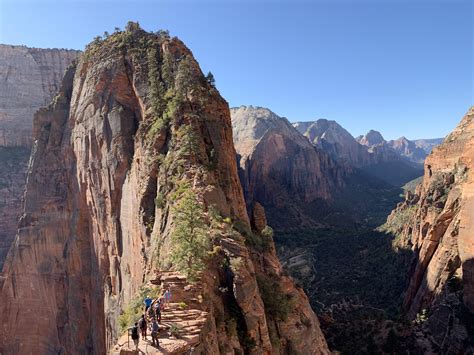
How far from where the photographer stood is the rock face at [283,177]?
14150 cm

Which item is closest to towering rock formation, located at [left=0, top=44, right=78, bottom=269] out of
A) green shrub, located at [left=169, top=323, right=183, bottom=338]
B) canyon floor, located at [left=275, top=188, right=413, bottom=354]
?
canyon floor, located at [left=275, top=188, right=413, bottom=354]

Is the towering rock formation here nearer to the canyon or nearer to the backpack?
the canyon

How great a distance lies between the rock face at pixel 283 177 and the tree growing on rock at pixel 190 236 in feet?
364

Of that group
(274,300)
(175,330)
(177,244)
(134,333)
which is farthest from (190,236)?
(134,333)

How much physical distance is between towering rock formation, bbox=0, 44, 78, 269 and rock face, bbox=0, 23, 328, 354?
214ft

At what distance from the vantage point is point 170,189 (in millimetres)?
25812

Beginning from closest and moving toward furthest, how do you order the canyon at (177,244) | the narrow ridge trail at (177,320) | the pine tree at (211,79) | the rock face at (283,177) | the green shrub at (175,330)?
1. the narrow ridge trail at (177,320)
2. the green shrub at (175,330)
3. the canyon at (177,244)
4. the pine tree at (211,79)
5. the rock face at (283,177)

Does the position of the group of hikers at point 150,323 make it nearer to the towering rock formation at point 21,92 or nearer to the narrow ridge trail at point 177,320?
the narrow ridge trail at point 177,320

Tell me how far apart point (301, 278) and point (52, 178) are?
58.7 meters

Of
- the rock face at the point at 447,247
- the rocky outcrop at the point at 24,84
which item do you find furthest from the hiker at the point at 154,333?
the rocky outcrop at the point at 24,84

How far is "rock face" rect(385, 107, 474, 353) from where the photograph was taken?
156 feet

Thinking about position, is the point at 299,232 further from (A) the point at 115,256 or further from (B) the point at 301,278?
(A) the point at 115,256

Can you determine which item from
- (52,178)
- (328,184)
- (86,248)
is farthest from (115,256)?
(328,184)

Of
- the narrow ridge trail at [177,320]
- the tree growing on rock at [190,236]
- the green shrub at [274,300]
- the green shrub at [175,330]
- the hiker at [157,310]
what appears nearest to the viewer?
the narrow ridge trail at [177,320]
